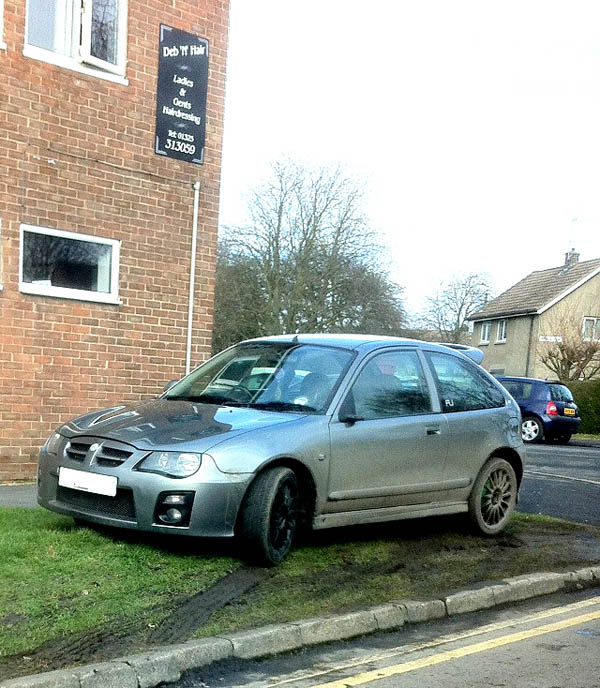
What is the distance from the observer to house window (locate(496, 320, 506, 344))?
52688 millimetres

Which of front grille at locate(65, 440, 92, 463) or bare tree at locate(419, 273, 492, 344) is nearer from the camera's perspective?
front grille at locate(65, 440, 92, 463)

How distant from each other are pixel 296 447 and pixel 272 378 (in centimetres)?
95

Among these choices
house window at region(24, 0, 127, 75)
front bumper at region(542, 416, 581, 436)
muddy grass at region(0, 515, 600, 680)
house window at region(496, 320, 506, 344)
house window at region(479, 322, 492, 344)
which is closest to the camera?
muddy grass at region(0, 515, 600, 680)

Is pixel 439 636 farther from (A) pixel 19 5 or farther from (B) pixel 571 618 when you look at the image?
(A) pixel 19 5

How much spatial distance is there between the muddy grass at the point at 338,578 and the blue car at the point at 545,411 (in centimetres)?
1587

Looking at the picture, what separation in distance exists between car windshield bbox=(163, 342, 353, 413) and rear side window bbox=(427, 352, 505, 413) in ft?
3.52

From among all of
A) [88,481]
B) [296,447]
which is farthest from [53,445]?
[296,447]

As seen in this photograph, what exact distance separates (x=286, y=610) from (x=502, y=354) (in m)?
48.8

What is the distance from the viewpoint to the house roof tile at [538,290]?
49781mm

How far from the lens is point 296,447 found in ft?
20.5

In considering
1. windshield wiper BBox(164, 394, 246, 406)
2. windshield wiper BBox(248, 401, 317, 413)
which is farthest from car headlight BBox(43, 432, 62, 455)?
windshield wiper BBox(248, 401, 317, 413)

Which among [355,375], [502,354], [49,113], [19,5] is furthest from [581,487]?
[502,354]

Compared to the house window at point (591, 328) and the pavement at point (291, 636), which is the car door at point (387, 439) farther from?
the house window at point (591, 328)

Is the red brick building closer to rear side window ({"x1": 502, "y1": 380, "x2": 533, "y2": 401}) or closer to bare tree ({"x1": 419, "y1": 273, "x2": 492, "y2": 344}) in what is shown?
rear side window ({"x1": 502, "y1": 380, "x2": 533, "y2": 401})
